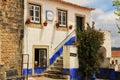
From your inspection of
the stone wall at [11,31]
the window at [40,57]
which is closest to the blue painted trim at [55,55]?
the window at [40,57]

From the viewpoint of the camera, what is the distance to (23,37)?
2392cm

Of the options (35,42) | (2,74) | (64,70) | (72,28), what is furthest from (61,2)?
(2,74)

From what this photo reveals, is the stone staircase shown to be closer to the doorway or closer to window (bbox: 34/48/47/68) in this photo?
window (bbox: 34/48/47/68)

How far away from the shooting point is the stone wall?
21.9m

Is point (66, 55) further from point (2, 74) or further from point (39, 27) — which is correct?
point (2, 74)

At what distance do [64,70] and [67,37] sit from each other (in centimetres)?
494

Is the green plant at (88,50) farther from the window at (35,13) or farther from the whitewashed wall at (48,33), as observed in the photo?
the window at (35,13)

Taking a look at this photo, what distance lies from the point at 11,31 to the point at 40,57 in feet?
14.1

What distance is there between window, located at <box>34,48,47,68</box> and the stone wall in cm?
246

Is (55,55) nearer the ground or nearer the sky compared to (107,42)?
nearer the ground

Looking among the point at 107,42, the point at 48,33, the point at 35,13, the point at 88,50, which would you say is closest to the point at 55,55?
the point at 48,33

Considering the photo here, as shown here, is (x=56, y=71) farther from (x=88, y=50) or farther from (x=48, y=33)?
(x=48, y=33)

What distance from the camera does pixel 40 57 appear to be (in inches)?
1022

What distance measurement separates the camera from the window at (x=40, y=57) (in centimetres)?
2561
